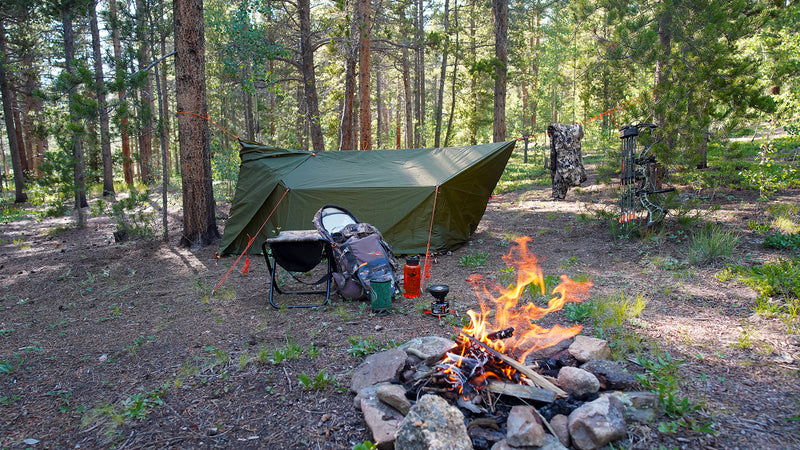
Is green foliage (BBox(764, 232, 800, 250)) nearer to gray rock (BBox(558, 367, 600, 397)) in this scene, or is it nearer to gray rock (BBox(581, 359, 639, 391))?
gray rock (BBox(581, 359, 639, 391))

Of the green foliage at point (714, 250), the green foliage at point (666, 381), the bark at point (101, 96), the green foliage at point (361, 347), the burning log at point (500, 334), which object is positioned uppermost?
the bark at point (101, 96)

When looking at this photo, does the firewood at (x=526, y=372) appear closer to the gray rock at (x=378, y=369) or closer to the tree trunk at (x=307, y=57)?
the gray rock at (x=378, y=369)

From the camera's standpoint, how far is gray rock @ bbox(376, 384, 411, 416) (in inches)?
95.7

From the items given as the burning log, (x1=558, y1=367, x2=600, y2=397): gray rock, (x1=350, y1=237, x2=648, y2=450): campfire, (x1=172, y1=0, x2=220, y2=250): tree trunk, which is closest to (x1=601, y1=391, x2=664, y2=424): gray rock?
(x1=350, y1=237, x2=648, y2=450): campfire

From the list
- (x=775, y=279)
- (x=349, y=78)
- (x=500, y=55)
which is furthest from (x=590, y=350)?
(x=500, y=55)

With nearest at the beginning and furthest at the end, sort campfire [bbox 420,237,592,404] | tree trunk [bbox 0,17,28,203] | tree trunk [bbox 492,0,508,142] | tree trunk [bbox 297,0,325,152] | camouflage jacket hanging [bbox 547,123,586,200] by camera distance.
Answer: campfire [bbox 420,237,592,404]
camouflage jacket hanging [bbox 547,123,586,200]
tree trunk [bbox 297,0,325,152]
tree trunk [bbox 492,0,508,142]
tree trunk [bbox 0,17,28,203]

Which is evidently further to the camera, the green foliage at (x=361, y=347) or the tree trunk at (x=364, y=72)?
the tree trunk at (x=364, y=72)

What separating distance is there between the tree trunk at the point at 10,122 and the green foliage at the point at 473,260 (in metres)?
12.3

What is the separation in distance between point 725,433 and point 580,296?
6.94 feet

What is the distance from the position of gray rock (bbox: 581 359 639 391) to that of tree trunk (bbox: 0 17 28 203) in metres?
14.2

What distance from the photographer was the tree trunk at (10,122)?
38.3ft

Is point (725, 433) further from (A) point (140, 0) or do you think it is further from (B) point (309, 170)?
(A) point (140, 0)

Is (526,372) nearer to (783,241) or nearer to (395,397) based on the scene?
(395,397)

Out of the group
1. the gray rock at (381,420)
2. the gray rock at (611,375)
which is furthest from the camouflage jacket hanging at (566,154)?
the gray rock at (381,420)
